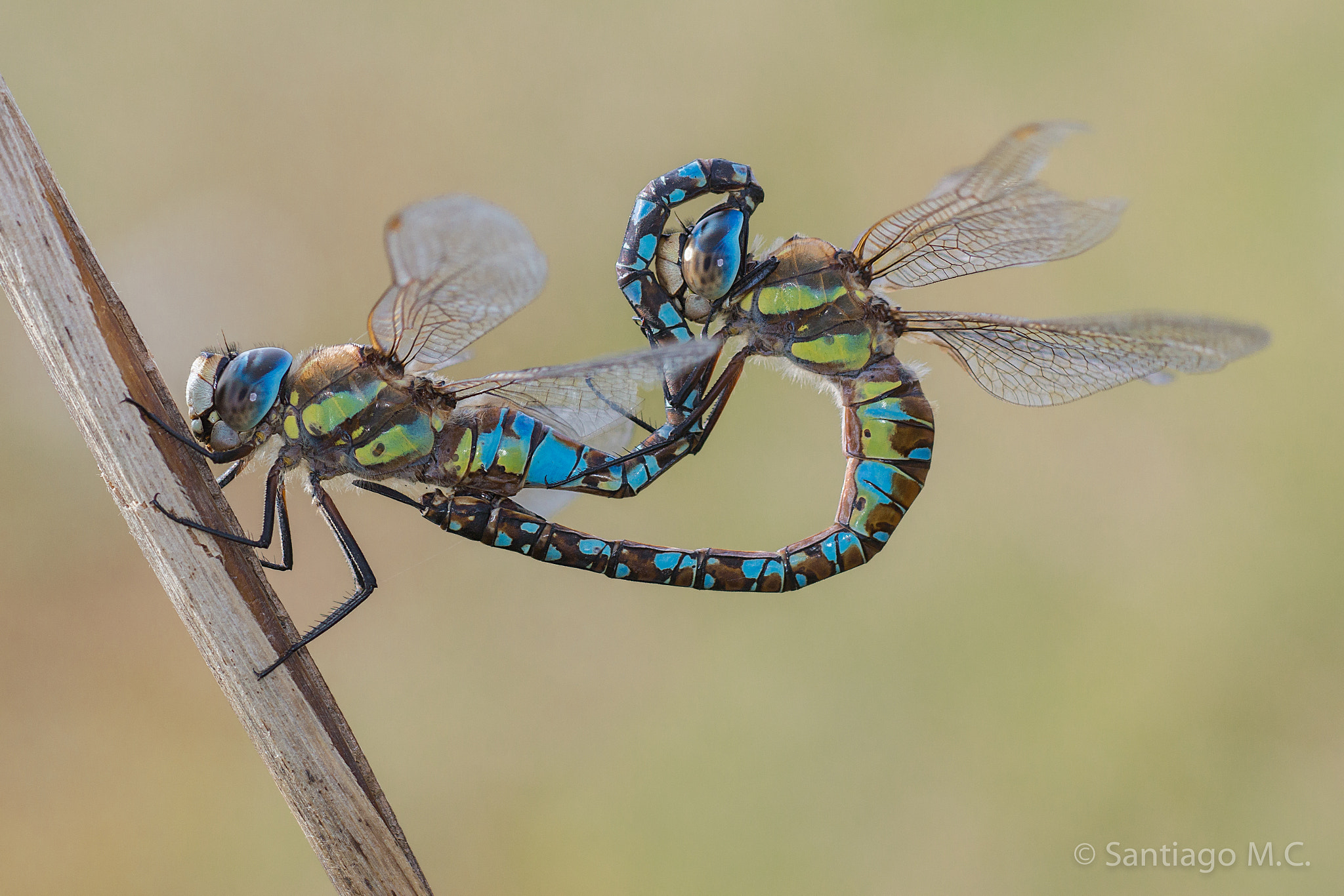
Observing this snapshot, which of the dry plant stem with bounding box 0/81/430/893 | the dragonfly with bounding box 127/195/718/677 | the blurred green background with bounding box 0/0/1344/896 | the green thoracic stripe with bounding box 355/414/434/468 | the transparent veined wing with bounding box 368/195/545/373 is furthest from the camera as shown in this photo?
the blurred green background with bounding box 0/0/1344/896

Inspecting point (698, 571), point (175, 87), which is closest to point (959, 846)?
point (698, 571)

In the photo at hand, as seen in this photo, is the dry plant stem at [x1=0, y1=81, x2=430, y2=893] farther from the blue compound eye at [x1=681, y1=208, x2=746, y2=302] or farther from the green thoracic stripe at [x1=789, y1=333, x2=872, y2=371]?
the green thoracic stripe at [x1=789, y1=333, x2=872, y2=371]

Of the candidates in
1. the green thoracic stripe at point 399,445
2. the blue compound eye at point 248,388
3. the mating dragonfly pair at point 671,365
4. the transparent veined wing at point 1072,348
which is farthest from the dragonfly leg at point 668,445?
the blue compound eye at point 248,388

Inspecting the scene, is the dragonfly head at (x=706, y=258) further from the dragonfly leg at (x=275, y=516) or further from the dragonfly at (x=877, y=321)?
the dragonfly leg at (x=275, y=516)

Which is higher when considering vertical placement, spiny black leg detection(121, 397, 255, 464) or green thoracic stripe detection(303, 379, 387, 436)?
spiny black leg detection(121, 397, 255, 464)

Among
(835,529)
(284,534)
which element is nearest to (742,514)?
(835,529)

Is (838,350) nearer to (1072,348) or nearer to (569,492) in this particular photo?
(1072,348)

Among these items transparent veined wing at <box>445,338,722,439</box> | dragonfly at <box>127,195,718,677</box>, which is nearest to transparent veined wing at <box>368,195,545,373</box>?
dragonfly at <box>127,195,718,677</box>
